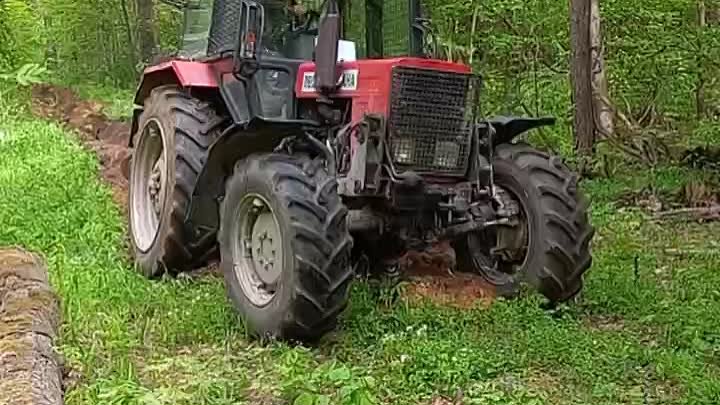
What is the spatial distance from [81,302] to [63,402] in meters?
1.58

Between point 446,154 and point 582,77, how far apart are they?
6.40 metres

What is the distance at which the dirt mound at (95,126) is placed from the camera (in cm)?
1031

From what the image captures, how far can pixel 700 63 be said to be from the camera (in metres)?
11.4

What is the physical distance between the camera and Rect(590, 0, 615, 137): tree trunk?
1202 cm

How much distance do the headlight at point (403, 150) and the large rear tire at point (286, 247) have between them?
1.41 feet

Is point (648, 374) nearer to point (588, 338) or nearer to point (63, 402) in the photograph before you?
point (588, 338)

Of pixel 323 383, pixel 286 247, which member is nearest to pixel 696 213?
pixel 286 247

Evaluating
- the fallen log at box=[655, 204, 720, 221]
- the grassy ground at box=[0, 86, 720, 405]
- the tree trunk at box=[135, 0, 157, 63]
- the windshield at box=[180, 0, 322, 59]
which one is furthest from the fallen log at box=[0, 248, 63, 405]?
the tree trunk at box=[135, 0, 157, 63]

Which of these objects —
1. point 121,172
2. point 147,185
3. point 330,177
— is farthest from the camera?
point 121,172

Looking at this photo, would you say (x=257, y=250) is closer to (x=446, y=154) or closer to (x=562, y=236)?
(x=446, y=154)

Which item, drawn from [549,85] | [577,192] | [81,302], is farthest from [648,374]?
[549,85]

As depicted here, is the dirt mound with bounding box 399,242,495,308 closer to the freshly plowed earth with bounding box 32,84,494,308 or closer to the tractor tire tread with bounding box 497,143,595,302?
the freshly plowed earth with bounding box 32,84,494,308

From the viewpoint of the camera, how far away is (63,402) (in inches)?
163

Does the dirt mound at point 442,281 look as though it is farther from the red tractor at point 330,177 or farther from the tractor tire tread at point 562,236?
the tractor tire tread at point 562,236
